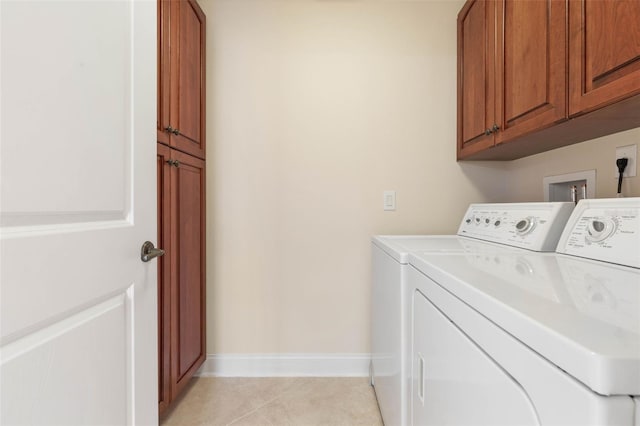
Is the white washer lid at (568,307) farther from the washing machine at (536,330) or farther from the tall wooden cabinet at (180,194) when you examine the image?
the tall wooden cabinet at (180,194)

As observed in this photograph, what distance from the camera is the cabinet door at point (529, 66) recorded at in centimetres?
98

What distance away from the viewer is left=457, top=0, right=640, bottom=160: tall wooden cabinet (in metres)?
0.79

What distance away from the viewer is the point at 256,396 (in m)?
1.62

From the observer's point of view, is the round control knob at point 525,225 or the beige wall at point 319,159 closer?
the round control knob at point 525,225

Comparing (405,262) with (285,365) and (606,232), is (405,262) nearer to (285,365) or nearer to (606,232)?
(606,232)

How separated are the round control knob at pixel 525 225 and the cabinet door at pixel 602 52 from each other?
1.30 ft

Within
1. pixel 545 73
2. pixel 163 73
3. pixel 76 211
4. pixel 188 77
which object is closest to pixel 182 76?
pixel 188 77

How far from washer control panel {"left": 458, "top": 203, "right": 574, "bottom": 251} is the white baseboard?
1060mm

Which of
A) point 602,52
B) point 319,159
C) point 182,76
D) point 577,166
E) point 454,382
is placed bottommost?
point 454,382

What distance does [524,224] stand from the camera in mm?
1141

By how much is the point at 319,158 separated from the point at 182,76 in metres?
0.86

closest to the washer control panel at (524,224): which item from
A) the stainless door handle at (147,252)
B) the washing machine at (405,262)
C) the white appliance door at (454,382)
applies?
the washing machine at (405,262)

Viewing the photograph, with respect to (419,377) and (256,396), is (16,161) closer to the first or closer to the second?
(419,377)

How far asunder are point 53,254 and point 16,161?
0.18 metres
